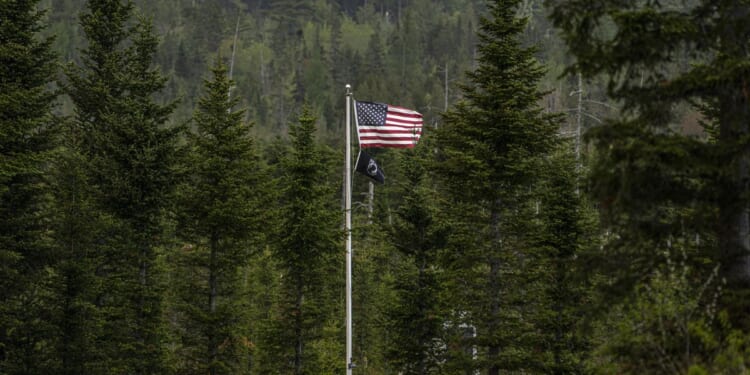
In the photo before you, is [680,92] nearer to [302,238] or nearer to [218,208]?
[218,208]

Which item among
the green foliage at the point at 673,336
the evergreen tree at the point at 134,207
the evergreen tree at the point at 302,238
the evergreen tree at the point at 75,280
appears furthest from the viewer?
the evergreen tree at the point at 302,238

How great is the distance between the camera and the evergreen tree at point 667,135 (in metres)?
7.69

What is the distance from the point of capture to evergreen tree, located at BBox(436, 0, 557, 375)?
1638 cm

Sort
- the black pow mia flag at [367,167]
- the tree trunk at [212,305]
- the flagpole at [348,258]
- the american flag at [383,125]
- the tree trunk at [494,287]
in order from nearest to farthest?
the flagpole at [348,258]
the black pow mia flag at [367,167]
the american flag at [383,125]
the tree trunk at [494,287]
the tree trunk at [212,305]

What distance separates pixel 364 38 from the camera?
128m

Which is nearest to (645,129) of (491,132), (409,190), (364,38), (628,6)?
(628,6)

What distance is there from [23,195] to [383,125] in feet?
35.1

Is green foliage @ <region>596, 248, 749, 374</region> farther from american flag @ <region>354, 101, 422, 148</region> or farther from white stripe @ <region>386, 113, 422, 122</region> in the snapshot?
white stripe @ <region>386, 113, 422, 122</region>

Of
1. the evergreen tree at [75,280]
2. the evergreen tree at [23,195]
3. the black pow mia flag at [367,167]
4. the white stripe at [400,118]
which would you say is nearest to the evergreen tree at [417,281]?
the white stripe at [400,118]

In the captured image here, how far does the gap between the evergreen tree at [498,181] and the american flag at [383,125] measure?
129 cm

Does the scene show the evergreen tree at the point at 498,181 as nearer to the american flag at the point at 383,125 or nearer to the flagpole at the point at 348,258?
the american flag at the point at 383,125

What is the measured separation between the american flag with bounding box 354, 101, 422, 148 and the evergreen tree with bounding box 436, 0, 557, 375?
4.24 ft

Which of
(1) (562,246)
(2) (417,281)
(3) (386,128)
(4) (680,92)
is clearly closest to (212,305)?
(2) (417,281)

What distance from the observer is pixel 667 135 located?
811 centimetres
